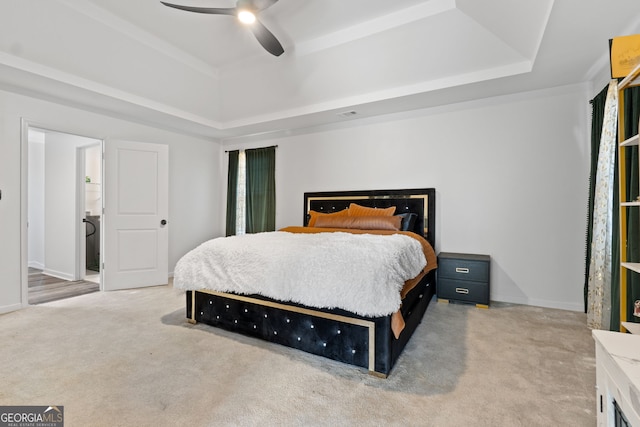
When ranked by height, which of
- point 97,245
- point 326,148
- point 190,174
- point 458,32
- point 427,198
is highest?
point 458,32

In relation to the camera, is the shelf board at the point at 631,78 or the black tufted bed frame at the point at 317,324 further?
the black tufted bed frame at the point at 317,324

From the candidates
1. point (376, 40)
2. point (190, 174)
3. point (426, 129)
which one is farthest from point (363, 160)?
point (190, 174)

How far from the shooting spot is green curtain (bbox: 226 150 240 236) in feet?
18.4

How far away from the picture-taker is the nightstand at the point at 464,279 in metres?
3.34

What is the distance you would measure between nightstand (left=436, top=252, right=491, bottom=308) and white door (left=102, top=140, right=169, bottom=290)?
4.00 m

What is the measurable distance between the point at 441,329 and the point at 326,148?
3131 millimetres

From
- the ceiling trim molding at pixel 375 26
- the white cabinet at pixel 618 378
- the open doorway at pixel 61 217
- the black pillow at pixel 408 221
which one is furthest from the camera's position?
the open doorway at pixel 61 217

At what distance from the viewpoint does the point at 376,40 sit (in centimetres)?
318

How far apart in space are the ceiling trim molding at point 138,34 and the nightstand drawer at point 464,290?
13.8 feet

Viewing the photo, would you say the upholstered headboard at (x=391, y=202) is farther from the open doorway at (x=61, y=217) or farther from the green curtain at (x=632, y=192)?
the open doorway at (x=61, y=217)

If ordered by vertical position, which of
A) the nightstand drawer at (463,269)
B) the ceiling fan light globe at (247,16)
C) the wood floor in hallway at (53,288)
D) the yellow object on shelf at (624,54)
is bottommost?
the wood floor in hallway at (53,288)

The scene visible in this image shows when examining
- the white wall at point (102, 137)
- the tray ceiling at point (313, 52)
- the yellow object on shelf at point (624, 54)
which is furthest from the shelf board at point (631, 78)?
the white wall at point (102, 137)

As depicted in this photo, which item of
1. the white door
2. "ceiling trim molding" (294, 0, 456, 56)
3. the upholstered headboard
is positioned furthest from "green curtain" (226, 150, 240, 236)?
"ceiling trim molding" (294, 0, 456, 56)

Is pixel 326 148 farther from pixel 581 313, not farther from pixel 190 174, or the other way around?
pixel 581 313
